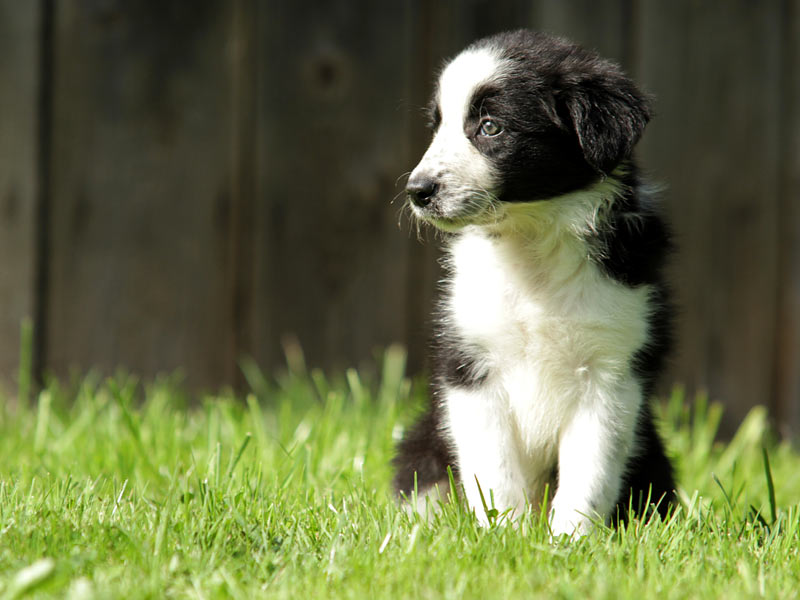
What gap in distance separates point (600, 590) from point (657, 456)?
1086 mm

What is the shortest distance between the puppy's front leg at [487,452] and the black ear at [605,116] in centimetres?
70

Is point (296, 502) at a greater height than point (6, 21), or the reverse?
point (6, 21)

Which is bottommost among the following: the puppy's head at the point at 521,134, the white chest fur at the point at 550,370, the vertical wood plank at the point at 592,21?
the white chest fur at the point at 550,370

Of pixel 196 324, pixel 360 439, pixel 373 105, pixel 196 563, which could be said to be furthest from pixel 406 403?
pixel 196 563

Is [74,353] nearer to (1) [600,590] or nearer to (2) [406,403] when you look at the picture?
(2) [406,403]

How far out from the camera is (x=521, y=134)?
A: 8.63ft

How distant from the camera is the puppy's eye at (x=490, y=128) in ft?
8.67

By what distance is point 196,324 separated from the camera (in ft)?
14.9

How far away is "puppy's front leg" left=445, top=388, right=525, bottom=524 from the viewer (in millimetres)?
2609

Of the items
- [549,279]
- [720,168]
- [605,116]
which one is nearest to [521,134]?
[605,116]

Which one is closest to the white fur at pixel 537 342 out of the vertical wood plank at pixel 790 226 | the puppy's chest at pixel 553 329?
the puppy's chest at pixel 553 329

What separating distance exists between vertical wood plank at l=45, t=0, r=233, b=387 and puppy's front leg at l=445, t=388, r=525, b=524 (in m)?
2.15

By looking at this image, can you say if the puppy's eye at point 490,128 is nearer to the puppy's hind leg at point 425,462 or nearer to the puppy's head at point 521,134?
the puppy's head at point 521,134

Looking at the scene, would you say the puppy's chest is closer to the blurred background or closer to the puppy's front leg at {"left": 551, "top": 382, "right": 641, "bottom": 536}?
the puppy's front leg at {"left": 551, "top": 382, "right": 641, "bottom": 536}
